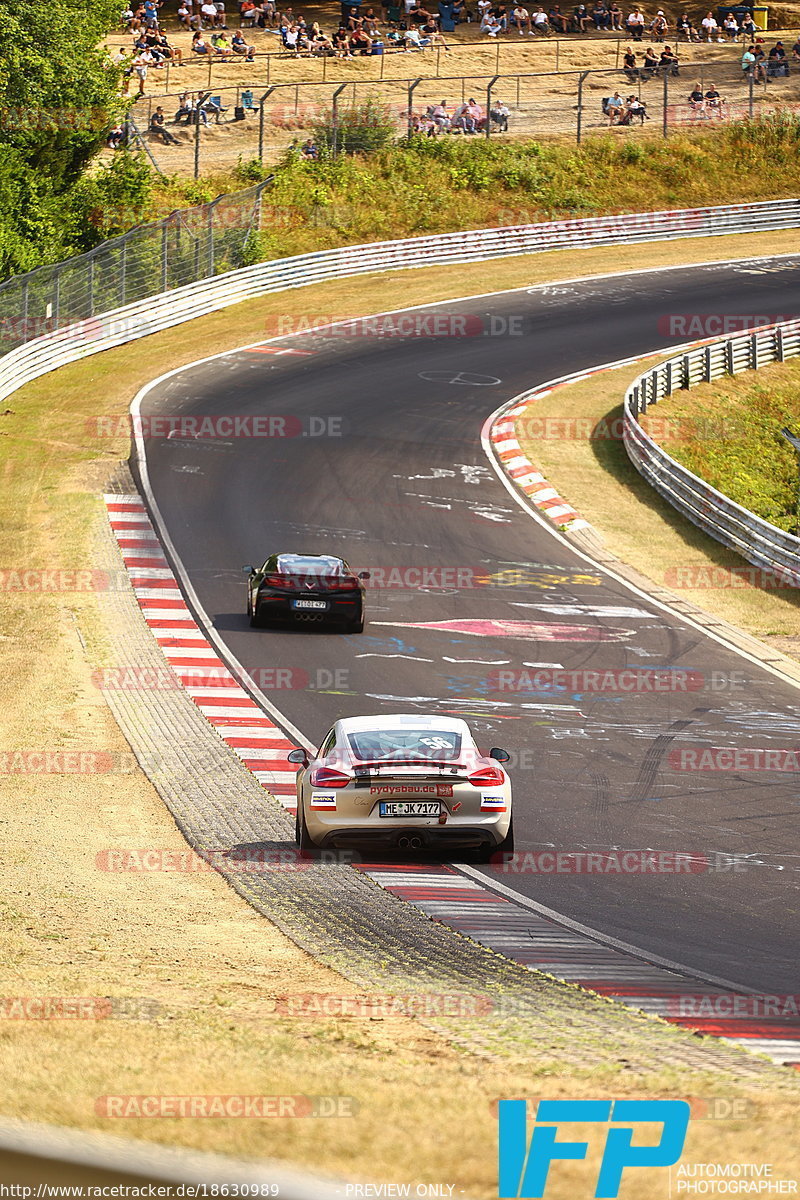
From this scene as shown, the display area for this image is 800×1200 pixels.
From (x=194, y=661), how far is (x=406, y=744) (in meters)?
9.05

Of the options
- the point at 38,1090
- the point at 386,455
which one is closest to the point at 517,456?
the point at 386,455

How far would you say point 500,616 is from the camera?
26031 millimetres

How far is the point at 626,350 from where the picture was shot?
4778 centimetres

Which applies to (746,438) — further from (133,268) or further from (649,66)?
(649,66)

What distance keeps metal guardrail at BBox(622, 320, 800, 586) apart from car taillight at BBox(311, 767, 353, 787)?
17.5 meters

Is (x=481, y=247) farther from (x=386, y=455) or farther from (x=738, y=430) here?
(x=386, y=455)

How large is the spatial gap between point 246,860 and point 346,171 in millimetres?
50921

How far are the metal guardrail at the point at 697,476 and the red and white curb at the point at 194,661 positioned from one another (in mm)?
11666

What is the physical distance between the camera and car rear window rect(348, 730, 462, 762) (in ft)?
45.3

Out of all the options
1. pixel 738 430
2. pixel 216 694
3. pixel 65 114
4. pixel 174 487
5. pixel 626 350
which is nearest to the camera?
pixel 216 694

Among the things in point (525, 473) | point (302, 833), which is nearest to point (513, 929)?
point (302, 833)

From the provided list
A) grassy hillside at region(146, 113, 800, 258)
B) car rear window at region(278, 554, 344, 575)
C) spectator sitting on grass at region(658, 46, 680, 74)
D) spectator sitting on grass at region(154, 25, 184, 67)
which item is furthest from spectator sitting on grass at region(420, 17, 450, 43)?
car rear window at region(278, 554, 344, 575)

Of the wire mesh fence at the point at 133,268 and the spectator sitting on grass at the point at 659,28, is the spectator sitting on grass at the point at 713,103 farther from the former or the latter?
the wire mesh fence at the point at 133,268

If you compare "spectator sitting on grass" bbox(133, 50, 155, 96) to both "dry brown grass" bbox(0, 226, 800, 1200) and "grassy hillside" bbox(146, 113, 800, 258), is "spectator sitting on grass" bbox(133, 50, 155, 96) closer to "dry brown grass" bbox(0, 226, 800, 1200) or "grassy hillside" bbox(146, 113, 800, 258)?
"grassy hillside" bbox(146, 113, 800, 258)
